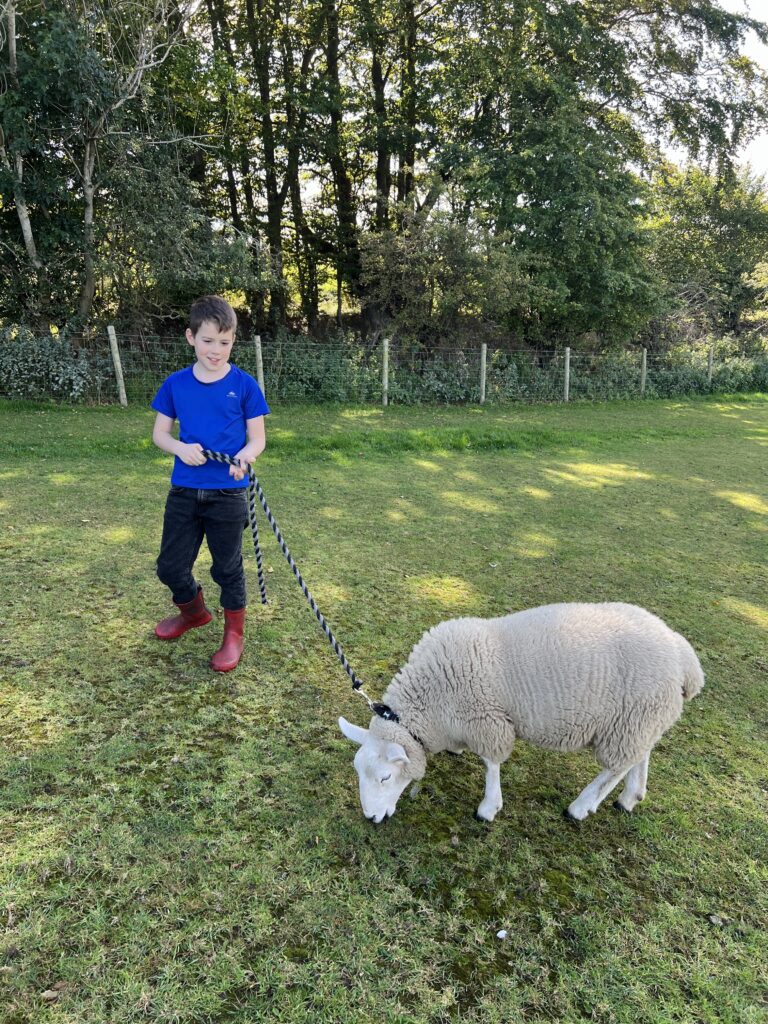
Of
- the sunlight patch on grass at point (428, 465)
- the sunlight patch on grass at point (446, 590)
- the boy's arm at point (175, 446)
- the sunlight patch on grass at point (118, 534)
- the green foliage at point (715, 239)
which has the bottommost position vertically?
the sunlight patch on grass at point (446, 590)

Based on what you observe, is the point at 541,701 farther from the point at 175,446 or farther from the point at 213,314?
the point at 213,314

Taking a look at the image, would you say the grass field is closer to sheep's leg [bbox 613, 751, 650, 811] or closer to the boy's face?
sheep's leg [bbox 613, 751, 650, 811]

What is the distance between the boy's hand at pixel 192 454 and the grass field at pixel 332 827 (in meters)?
1.38

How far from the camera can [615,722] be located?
267 centimetres

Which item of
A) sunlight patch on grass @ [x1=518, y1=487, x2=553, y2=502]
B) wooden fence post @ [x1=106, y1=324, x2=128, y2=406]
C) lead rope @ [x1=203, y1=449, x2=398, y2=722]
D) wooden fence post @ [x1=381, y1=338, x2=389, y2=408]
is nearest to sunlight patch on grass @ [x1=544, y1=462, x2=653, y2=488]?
sunlight patch on grass @ [x1=518, y1=487, x2=553, y2=502]

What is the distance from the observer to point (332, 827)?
2.63 m

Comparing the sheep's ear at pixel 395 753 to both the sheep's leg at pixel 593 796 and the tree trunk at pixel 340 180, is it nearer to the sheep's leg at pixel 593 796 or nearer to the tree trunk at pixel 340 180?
the sheep's leg at pixel 593 796

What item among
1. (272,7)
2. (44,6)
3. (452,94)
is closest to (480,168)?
(452,94)

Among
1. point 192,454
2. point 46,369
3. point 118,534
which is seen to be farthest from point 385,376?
point 192,454

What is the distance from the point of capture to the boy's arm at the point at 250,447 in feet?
11.5

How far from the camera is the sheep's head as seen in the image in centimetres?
264

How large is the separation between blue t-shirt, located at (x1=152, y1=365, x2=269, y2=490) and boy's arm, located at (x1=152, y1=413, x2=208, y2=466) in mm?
66

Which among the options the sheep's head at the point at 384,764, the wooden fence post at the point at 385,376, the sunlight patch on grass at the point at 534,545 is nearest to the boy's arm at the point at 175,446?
the sheep's head at the point at 384,764

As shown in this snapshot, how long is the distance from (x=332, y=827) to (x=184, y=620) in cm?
206
